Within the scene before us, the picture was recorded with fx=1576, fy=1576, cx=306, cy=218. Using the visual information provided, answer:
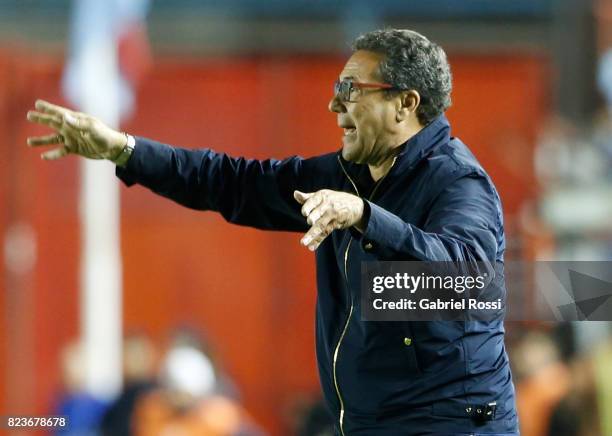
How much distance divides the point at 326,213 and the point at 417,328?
654 millimetres

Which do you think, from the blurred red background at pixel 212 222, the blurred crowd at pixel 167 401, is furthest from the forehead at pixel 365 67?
the blurred red background at pixel 212 222

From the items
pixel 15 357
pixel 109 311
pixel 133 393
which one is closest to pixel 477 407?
pixel 133 393

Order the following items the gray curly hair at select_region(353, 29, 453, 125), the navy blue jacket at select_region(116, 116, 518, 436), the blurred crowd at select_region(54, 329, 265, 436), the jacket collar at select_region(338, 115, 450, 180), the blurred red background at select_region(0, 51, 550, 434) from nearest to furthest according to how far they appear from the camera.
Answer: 1. the navy blue jacket at select_region(116, 116, 518, 436)
2. the jacket collar at select_region(338, 115, 450, 180)
3. the gray curly hair at select_region(353, 29, 453, 125)
4. the blurred crowd at select_region(54, 329, 265, 436)
5. the blurred red background at select_region(0, 51, 550, 434)

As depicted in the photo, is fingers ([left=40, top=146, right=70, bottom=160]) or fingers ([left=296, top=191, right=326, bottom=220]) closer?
fingers ([left=296, top=191, right=326, bottom=220])

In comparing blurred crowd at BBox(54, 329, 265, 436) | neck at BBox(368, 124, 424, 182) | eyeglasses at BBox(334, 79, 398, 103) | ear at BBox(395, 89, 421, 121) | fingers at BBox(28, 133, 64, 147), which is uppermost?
eyeglasses at BBox(334, 79, 398, 103)

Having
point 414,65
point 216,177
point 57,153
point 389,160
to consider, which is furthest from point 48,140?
point 414,65

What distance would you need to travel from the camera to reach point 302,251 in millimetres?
14961

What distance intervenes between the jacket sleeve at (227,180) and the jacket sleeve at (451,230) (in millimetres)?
725

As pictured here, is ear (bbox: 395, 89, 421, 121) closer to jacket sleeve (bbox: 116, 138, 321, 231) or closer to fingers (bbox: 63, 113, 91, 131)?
jacket sleeve (bbox: 116, 138, 321, 231)

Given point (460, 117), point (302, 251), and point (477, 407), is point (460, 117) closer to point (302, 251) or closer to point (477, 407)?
point (302, 251)

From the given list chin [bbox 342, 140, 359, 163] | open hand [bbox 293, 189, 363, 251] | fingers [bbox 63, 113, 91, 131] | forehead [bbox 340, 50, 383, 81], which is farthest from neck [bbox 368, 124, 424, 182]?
fingers [bbox 63, 113, 91, 131]

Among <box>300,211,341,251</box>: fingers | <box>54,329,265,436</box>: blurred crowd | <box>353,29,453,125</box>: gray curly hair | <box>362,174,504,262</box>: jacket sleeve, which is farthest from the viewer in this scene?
<box>54,329,265,436</box>: blurred crowd

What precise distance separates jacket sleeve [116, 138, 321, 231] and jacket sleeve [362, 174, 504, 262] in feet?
2.38

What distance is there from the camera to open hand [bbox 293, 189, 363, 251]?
4.57 meters
